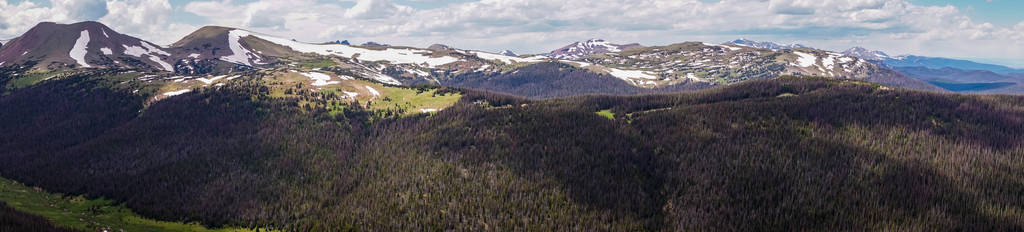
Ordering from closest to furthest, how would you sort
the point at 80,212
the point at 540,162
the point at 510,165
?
the point at 80,212 → the point at 510,165 → the point at 540,162

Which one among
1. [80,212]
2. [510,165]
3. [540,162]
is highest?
[540,162]

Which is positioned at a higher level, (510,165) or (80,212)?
(510,165)

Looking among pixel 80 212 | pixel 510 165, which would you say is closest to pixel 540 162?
pixel 510 165

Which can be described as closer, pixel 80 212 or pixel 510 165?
pixel 80 212

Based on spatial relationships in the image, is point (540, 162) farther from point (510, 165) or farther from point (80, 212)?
point (80, 212)

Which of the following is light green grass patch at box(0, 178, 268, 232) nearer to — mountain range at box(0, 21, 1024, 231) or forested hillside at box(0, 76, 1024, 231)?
mountain range at box(0, 21, 1024, 231)

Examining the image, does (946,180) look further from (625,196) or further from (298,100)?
(298,100)

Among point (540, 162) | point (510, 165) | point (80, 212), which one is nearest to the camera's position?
point (80, 212)
